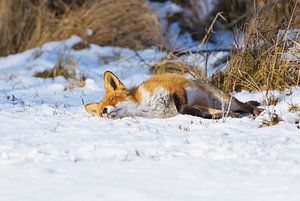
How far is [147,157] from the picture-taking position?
572 cm

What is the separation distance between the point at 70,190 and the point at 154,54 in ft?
33.0

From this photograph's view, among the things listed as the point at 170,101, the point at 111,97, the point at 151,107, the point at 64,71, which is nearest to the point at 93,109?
the point at 111,97

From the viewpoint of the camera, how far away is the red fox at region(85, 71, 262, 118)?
7500 mm

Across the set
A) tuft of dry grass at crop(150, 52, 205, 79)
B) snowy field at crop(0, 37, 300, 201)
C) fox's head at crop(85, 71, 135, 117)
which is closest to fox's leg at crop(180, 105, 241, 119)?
snowy field at crop(0, 37, 300, 201)

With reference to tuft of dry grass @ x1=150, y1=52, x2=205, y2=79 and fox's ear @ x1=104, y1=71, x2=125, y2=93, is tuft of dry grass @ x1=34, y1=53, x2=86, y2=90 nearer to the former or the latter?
tuft of dry grass @ x1=150, y1=52, x2=205, y2=79

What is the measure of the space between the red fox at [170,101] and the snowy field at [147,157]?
0.64 feet

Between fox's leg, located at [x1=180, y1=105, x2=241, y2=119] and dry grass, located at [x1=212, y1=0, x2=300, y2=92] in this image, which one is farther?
dry grass, located at [x1=212, y1=0, x2=300, y2=92]

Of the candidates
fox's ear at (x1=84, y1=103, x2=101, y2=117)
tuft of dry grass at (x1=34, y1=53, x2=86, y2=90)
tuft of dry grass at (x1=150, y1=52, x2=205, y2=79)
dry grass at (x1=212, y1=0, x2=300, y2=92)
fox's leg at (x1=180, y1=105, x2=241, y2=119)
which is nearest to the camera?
fox's leg at (x1=180, y1=105, x2=241, y2=119)

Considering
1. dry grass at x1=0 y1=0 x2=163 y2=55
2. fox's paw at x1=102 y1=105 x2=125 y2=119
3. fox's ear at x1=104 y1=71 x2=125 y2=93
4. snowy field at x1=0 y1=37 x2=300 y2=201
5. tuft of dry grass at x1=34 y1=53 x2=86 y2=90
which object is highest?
fox's ear at x1=104 y1=71 x2=125 y2=93

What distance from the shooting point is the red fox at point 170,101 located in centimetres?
750

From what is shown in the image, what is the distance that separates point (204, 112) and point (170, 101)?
15.4 inches

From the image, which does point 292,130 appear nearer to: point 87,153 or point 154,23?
point 87,153

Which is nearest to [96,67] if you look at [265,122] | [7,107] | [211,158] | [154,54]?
[154,54]

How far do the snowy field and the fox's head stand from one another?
14cm
